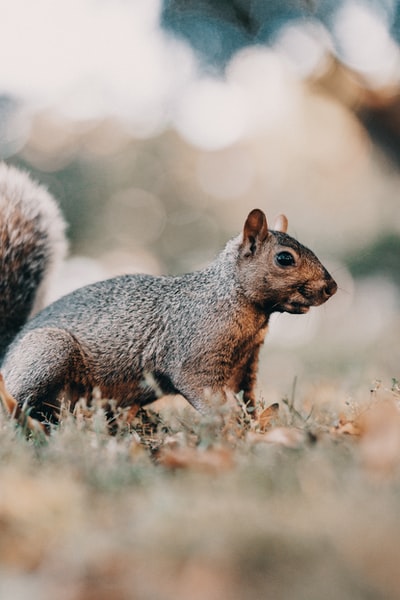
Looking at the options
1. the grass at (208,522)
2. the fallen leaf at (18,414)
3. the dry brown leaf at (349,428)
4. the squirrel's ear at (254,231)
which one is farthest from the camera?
the squirrel's ear at (254,231)

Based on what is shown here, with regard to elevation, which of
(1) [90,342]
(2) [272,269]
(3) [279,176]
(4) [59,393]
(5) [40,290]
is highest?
(3) [279,176]

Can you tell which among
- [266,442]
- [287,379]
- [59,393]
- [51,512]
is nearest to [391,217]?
[287,379]

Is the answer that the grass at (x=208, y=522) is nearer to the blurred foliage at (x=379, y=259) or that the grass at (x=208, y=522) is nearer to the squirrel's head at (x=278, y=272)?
the squirrel's head at (x=278, y=272)

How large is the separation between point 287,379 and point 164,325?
2400 millimetres

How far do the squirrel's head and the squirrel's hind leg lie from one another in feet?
2.25

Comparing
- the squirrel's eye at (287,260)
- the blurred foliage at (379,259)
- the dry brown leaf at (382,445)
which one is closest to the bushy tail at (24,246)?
the squirrel's eye at (287,260)

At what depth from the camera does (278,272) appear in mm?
2299

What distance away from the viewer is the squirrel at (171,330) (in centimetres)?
228

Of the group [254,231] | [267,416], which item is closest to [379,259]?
[254,231]

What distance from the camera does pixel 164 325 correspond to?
244 centimetres

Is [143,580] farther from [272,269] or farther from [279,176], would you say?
[279,176]

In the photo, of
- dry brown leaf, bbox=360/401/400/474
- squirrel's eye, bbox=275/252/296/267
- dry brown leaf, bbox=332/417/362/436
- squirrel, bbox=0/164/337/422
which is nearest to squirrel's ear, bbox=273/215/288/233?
squirrel, bbox=0/164/337/422

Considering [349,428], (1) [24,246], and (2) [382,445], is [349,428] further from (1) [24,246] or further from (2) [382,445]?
(1) [24,246]

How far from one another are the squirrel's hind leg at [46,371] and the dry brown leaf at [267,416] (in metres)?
0.73
